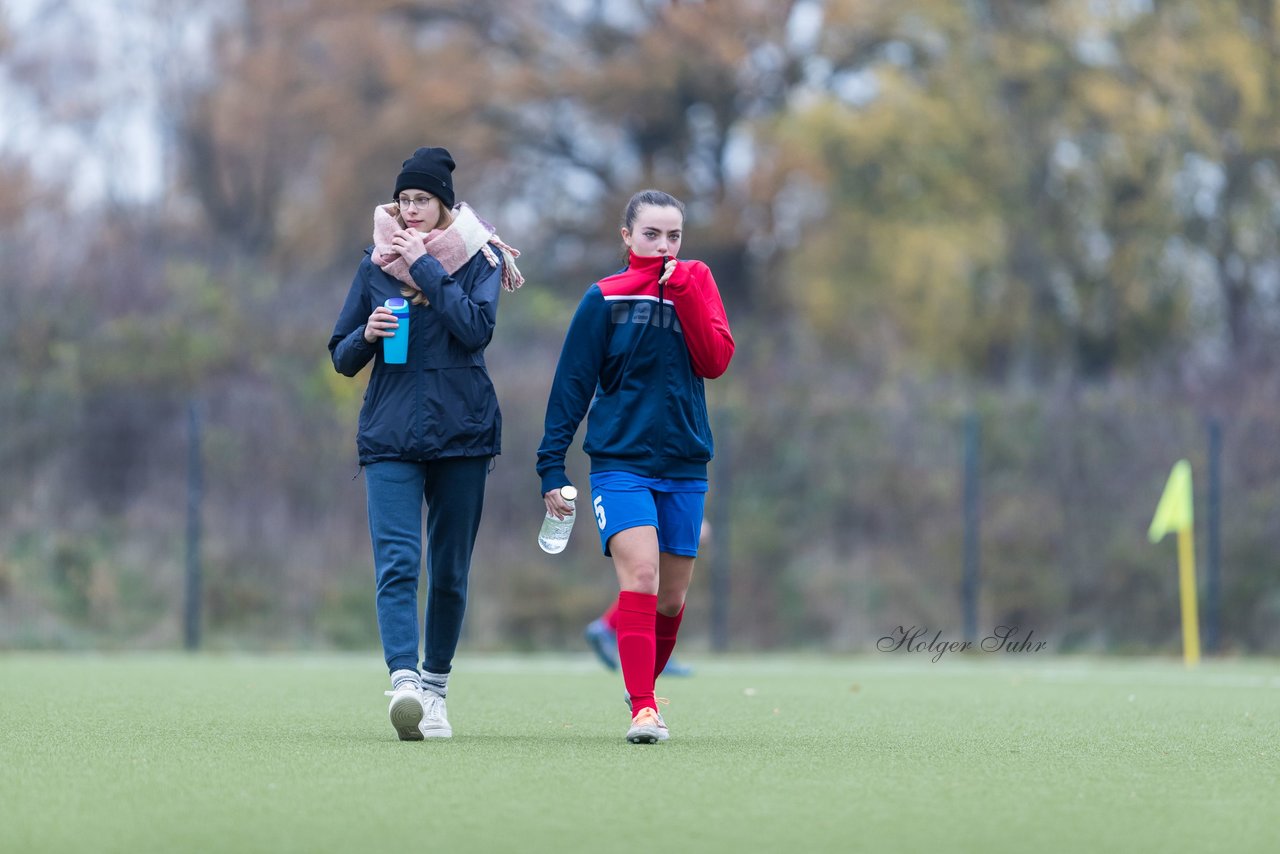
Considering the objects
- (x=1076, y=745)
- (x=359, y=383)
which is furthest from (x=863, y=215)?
(x=1076, y=745)

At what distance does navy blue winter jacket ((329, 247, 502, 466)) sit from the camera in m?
6.42

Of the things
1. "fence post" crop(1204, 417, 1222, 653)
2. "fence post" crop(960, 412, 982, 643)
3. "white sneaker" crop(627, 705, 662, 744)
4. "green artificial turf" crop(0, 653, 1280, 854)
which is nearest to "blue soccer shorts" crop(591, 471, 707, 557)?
"white sneaker" crop(627, 705, 662, 744)

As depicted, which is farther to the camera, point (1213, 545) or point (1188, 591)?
point (1213, 545)

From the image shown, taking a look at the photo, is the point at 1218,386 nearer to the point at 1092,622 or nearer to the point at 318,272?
the point at 1092,622

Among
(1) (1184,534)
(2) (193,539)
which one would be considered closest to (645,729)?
(2) (193,539)

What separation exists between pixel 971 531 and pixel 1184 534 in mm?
1776

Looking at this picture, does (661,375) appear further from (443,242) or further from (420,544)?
(420,544)

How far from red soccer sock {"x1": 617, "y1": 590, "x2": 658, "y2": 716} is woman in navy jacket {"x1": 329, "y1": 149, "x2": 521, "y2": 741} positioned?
1.95ft

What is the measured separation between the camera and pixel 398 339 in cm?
643

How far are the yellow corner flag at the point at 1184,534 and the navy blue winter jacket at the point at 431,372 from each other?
335 inches

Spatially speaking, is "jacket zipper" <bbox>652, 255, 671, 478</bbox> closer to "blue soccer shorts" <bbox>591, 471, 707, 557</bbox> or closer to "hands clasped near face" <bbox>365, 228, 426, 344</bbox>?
"blue soccer shorts" <bbox>591, 471, 707, 557</bbox>

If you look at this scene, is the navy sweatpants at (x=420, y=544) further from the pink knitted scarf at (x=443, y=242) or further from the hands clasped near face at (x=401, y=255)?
the pink knitted scarf at (x=443, y=242)

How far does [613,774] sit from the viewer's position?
212 inches

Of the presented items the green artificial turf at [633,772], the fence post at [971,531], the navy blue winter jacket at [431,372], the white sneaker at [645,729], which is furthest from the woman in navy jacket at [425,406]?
the fence post at [971,531]
